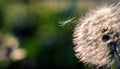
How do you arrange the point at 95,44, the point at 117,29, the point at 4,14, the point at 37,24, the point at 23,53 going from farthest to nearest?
the point at 4,14, the point at 37,24, the point at 23,53, the point at 95,44, the point at 117,29

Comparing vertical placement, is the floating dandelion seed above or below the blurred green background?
below

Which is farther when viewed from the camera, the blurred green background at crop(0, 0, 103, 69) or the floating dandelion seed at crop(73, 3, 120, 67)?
the blurred green background at crop(0, 0, 103, 69)

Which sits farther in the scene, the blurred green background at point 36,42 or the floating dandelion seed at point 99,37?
the blurred green background at point 36,42

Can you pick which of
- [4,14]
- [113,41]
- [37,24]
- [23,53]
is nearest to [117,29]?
[113,41]

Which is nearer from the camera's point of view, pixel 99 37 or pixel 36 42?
pixel 99 37

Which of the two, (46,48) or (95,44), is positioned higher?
(46,48)

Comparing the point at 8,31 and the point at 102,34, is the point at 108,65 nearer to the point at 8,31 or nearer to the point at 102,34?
the point at 102,34

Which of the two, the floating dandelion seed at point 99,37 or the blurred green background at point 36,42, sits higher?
the blurred green background at point 36,42

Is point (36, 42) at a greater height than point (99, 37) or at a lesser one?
greater
